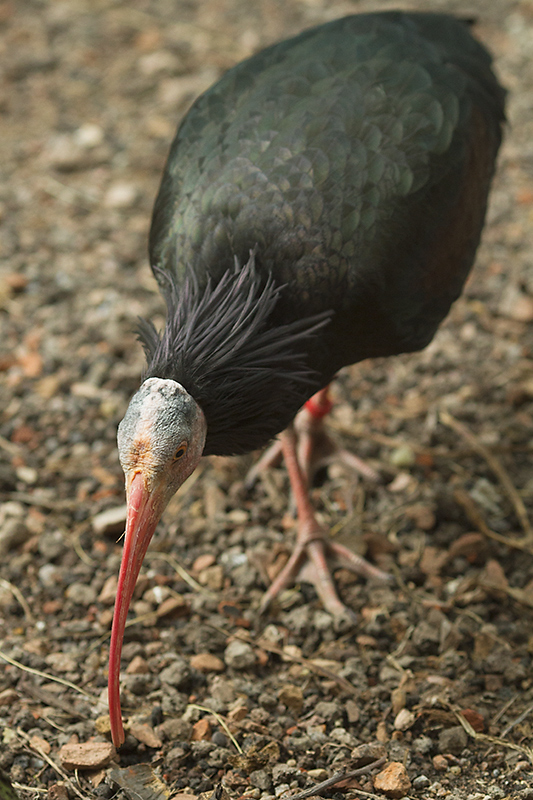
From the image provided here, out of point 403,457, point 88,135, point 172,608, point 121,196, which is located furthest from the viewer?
point 88,135

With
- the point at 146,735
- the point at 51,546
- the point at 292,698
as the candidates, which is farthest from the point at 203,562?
the point at 146,735

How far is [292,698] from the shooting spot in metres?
3.32

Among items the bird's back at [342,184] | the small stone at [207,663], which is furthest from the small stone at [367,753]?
the bird's back at [342,184]

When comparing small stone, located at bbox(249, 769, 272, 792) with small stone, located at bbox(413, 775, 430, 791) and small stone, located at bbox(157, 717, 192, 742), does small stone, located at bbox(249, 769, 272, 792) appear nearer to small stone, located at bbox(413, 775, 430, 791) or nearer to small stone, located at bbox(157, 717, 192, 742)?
small stone, located at bbox(157, 717, 192, 742)

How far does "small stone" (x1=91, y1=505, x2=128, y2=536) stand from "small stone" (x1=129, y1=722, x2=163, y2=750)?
→ 994 mm

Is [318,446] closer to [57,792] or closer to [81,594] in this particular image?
[81,594]

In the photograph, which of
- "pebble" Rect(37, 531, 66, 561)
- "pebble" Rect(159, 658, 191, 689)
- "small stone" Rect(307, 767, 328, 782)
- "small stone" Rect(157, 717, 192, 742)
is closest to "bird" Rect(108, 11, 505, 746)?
"small stone" Rect(157, 717, 192, 742)

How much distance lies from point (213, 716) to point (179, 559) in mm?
861

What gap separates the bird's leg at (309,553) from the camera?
3.89 meters

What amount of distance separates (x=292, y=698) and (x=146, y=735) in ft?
1.86

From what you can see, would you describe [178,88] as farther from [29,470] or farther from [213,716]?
[213,716]

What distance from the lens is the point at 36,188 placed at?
5832 millimetres

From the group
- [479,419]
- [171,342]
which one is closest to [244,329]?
[171,342]

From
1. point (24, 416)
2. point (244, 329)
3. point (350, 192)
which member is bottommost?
point (24, 416)
